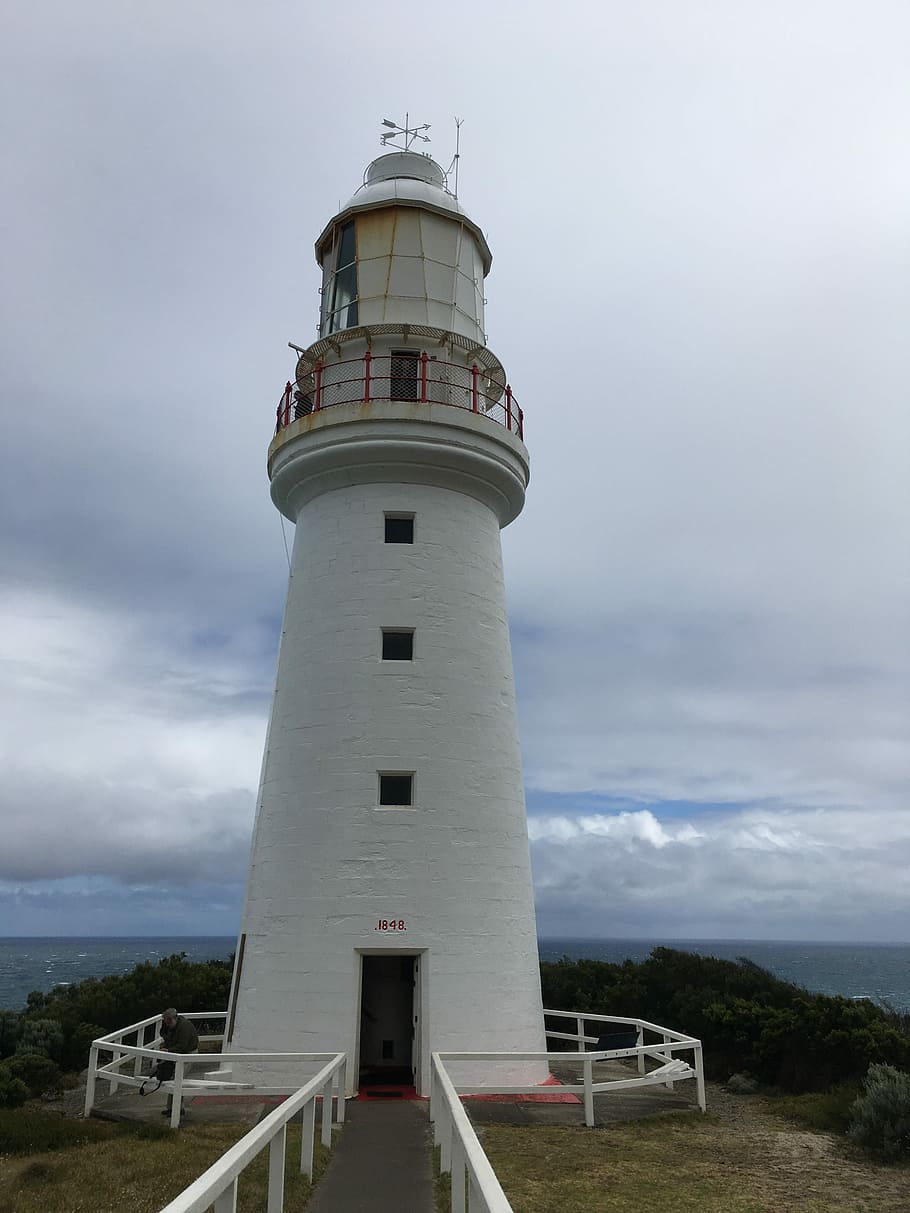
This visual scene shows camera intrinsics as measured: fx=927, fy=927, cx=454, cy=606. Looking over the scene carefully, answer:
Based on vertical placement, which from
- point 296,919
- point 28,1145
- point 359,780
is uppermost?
point 359,780

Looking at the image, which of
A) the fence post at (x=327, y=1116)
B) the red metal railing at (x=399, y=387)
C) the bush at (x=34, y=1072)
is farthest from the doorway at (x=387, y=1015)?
the red metal railing at (x=399, y=387)

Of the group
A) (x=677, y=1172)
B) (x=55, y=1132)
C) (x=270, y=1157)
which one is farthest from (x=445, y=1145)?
(x=55, y=1132)

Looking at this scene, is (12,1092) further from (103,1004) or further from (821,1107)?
(821,1107)

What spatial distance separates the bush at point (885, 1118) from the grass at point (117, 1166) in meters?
6.04

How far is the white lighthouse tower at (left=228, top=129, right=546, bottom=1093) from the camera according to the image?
41.4ft

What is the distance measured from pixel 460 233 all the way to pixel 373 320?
2.45 meters

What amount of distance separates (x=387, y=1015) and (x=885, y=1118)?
22.8 feet

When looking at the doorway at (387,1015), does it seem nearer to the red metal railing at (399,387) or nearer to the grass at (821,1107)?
the grass at (821,1107)

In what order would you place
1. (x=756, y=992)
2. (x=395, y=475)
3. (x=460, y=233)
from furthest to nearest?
(x=756, y=992) → (x=460, y=233) → (x=395, y=475)

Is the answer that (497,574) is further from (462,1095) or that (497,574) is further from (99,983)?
(99,983)

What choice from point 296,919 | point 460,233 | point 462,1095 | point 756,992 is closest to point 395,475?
point 460,233

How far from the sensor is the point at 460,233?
53.4ft

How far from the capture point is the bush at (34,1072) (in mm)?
13766

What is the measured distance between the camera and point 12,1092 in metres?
12.7
